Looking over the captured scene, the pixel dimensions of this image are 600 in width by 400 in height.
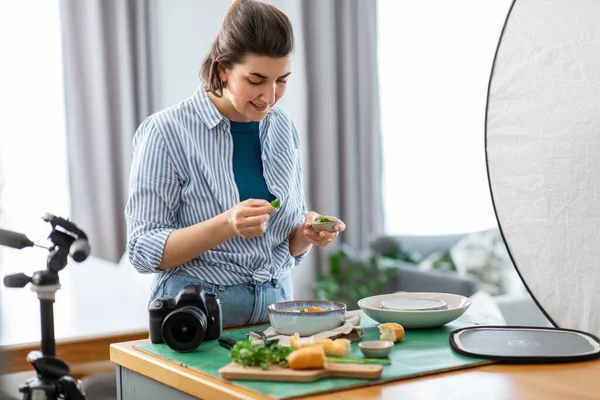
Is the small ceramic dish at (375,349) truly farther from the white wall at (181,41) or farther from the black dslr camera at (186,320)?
the white wall at (181,41)

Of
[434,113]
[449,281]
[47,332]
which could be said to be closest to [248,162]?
[47,332]

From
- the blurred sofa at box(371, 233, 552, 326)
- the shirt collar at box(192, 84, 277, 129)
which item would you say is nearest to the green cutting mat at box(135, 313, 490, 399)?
the shirt collar at box(192, 84, 277, 129)

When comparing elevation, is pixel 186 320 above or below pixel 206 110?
below

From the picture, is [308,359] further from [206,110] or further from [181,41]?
[181,41]

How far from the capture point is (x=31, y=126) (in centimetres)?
337

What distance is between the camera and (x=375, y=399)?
1.10 metres

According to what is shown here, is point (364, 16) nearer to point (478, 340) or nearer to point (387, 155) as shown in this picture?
point (387, 155)

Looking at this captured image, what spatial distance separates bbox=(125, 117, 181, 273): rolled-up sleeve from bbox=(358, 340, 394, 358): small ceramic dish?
21.8 inches

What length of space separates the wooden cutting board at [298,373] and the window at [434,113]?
12.3ft

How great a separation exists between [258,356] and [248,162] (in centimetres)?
68

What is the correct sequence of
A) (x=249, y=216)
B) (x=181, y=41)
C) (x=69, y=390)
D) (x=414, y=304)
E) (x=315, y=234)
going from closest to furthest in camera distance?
(x=69, y=390) → (x=249, y=216) → (x=414, y=304) → (x=315, y=234) → (x=181, y=41)

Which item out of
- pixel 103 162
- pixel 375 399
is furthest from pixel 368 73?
pixel 375 399

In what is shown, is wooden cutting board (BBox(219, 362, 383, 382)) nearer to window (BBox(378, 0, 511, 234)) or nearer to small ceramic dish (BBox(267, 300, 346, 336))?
small ceramic dish (BBox(267, 300, 346, 336))

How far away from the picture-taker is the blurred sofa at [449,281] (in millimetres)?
3754
